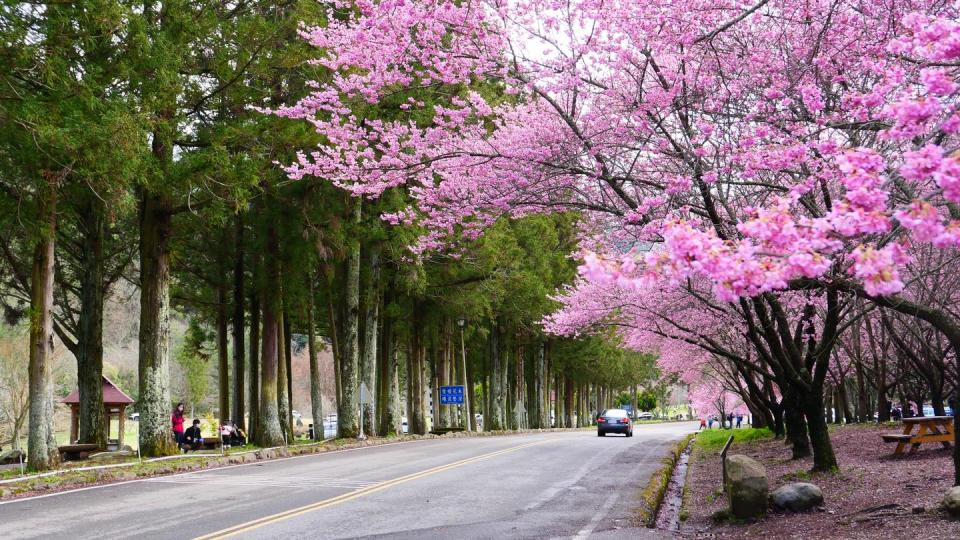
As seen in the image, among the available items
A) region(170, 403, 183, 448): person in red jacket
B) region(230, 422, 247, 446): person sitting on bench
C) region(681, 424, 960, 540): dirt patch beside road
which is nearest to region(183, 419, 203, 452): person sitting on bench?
region(170, 403, 183, 448): person in red jacket

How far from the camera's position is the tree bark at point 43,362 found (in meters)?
14.6

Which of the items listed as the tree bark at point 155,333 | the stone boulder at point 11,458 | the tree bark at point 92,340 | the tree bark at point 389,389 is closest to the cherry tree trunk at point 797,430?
the tree bark at point 155,333

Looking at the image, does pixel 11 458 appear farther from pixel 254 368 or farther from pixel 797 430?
pixel 797 430

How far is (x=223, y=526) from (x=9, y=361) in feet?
104

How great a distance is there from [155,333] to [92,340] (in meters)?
5.32

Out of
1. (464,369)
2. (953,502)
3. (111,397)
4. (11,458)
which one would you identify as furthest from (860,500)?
(464,369)

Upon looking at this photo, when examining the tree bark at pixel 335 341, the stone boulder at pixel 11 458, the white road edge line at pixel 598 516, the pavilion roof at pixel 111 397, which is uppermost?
the tree bark at pixel 335 341

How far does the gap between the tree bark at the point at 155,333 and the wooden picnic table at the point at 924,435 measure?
1491 centimetres

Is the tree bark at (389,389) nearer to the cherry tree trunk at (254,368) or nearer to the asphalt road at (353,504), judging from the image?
the cherry tree trunk at (254,368)

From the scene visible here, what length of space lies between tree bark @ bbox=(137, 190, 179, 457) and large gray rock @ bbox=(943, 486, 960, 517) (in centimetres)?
1525

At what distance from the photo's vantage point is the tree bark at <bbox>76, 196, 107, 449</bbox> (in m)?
22.1

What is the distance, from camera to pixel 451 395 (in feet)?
120

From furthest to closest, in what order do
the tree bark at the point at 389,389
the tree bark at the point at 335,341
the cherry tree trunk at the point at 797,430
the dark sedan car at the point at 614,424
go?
the dark sedan car at the point at 614,424
the tree bark at the point at 389,389
the tree bark at the point at 335,341
the cherry tree trunk at the point at 797,430

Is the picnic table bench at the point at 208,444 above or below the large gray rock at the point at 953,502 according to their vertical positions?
below
